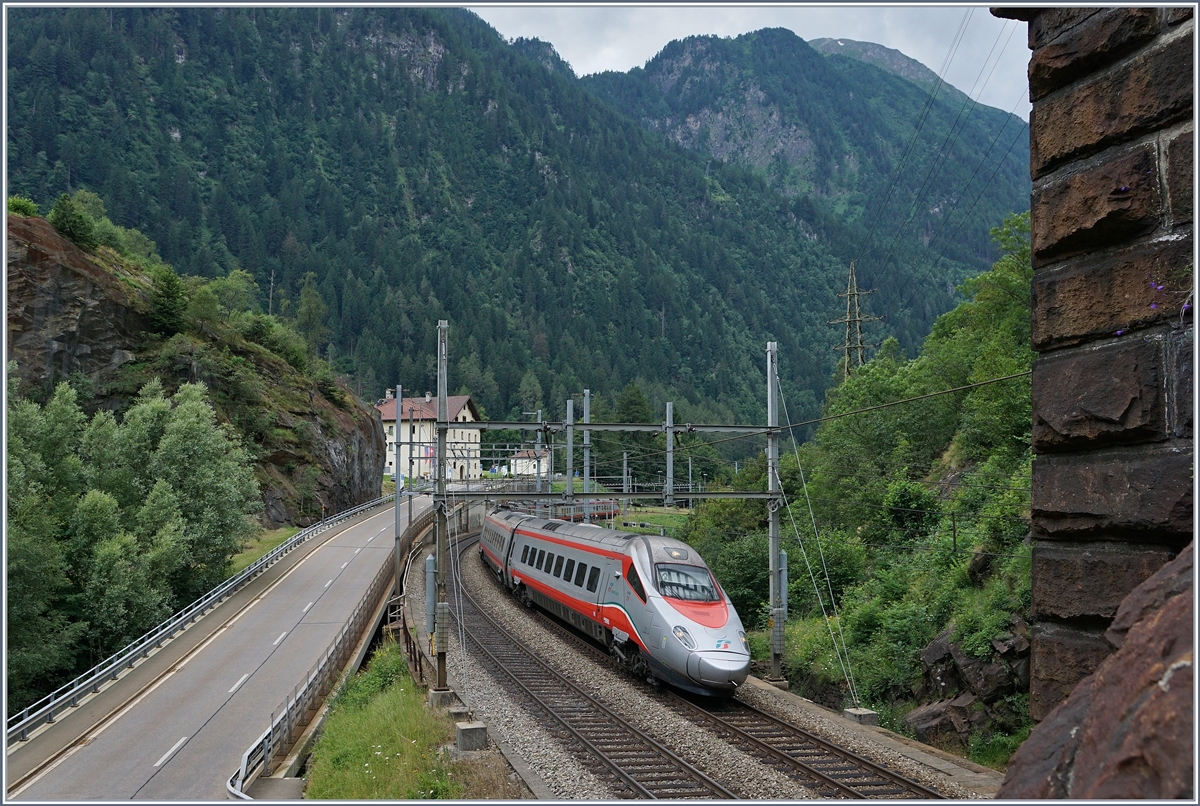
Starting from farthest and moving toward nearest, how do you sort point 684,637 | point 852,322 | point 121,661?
point 852,322
point 121,661
point 684,637

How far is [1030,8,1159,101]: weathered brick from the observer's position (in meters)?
2.44

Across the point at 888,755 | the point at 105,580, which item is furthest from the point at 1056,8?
the point at 105,580

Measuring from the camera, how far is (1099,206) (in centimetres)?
251

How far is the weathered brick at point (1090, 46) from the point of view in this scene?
2.44 meters

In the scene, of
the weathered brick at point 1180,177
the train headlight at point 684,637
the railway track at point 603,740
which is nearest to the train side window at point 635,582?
the train headlight at point 684,637

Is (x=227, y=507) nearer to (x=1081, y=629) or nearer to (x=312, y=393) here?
(x=312, y=393)

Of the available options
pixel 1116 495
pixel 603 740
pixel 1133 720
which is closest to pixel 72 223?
pixel 603 740

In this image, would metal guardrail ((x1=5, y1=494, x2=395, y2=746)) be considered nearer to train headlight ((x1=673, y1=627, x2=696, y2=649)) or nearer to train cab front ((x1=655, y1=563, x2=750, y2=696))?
train headlight ((x1=673, y1=627, x2=696, y2=649))

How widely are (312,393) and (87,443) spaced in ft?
101

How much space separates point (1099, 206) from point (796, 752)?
489 inches

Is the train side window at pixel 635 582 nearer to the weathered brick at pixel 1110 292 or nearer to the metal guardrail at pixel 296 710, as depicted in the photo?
the metal guardrail at pixel 296 710

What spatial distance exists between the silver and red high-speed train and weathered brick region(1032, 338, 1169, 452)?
46.3 ft

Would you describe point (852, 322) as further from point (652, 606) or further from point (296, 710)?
point (296, 710)

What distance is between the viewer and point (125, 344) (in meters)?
54.8
